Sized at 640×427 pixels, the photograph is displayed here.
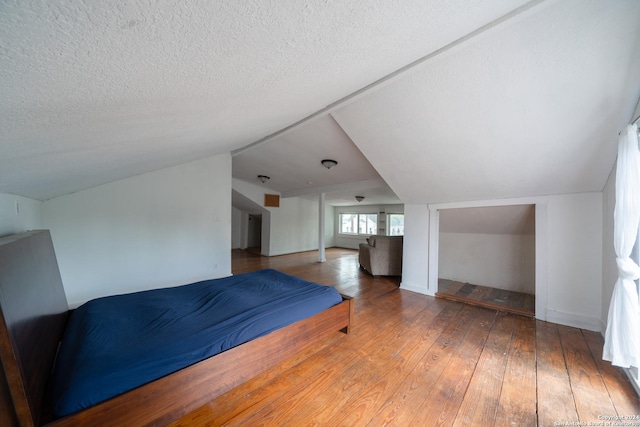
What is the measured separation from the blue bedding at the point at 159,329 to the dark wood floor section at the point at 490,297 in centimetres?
244

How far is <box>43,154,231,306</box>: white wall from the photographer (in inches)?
114

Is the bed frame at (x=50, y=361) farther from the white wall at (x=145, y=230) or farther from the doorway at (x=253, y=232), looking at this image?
the doorway at (x=253, y=232)

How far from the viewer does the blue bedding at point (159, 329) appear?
116cm

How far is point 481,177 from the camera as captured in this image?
289 cm

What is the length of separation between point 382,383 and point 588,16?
2761 mm

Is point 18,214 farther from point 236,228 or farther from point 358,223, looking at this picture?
point 358,223

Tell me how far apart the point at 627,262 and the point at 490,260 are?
2978 millimetres

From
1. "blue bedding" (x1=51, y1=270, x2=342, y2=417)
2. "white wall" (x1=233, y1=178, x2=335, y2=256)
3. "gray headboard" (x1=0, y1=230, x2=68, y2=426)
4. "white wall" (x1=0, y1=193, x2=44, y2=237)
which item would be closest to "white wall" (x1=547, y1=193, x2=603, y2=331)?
"blue bedding" (x1=51, y1=270, x2=342, y2=417)

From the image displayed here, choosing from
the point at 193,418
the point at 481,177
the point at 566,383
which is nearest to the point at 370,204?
the point at 481,177

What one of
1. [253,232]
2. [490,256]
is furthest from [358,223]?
[490,256]

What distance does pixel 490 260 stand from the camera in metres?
4.32

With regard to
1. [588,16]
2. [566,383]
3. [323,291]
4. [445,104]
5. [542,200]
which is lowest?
[566,383]

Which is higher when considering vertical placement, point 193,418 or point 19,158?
point 19,158

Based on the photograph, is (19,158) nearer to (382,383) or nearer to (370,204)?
(382,383)
